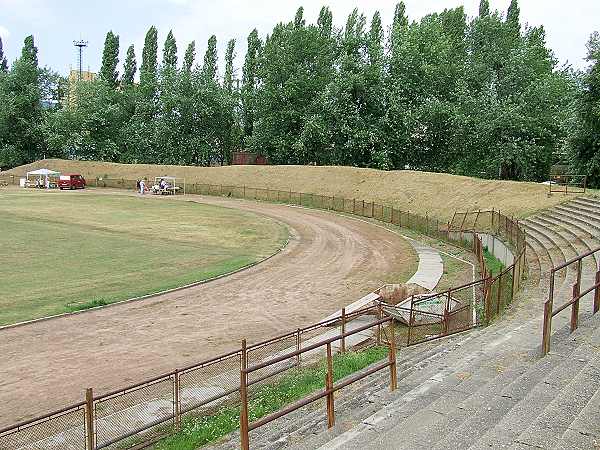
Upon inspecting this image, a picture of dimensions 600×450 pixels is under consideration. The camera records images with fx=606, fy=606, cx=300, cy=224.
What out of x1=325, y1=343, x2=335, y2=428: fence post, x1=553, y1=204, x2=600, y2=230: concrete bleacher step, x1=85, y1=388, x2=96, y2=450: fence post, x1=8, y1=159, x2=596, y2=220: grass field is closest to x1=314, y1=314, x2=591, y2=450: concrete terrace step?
x1=325, y1=343, x2=335, y2=428: fence post

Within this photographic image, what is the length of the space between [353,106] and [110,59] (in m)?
53.5

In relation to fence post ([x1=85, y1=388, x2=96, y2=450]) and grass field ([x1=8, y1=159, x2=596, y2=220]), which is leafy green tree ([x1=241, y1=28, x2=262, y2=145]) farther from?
fence post ([x1=85, y1=388, x2=96, y2=450])

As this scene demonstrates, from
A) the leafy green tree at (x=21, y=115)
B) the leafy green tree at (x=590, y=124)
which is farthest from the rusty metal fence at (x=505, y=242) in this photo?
the leafy green tree at (x=21, y=115)

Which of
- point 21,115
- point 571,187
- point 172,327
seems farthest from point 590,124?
point 21,115

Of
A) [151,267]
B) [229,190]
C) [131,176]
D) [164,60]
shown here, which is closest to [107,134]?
[131,176]

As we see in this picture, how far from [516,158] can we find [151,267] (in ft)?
132

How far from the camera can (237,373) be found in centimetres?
1341

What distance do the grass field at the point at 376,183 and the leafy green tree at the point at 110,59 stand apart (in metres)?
21.8

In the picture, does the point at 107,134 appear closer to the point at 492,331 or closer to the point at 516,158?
the point at 516,158

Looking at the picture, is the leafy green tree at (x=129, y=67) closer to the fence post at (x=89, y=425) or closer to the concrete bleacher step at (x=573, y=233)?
the concrete bleacher step at (x=573, y=233)

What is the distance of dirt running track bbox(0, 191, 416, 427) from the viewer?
572 inches

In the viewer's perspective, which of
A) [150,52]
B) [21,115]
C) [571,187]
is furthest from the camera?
[150,52]

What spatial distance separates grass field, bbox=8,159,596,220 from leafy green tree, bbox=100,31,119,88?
21801 mm

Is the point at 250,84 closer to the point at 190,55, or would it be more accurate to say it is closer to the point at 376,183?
the point at 190,55
